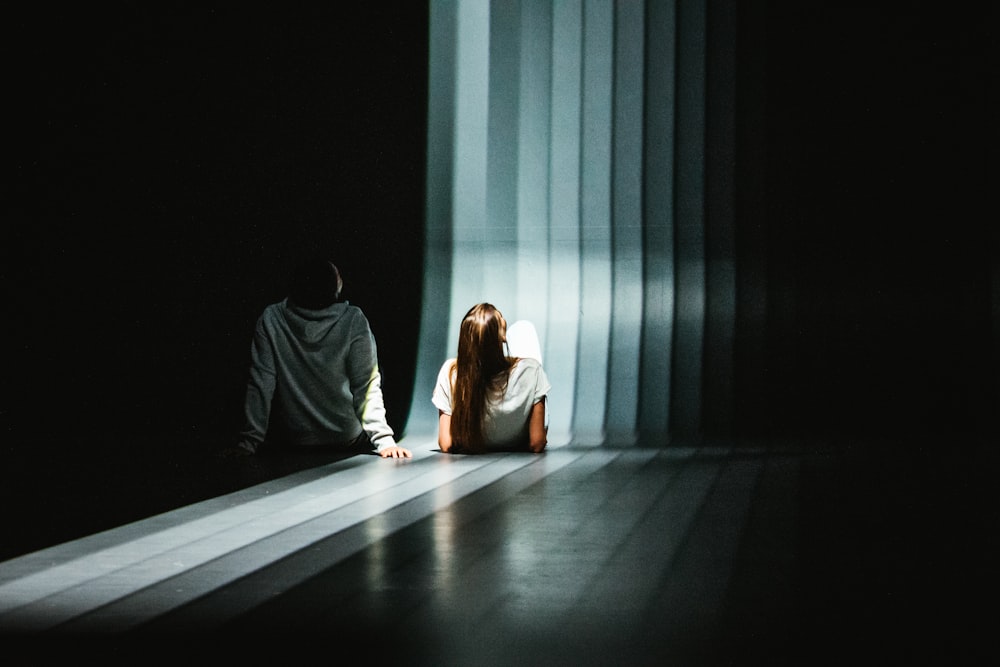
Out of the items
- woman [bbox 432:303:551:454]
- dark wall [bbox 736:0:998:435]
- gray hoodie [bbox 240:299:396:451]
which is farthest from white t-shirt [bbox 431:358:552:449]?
dark wall [bbox 736:0:998:435]

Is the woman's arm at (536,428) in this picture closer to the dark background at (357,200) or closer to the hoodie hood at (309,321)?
the hoodie hood at (309,321)

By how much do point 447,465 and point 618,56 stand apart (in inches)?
136

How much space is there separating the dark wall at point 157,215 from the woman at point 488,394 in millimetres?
1852

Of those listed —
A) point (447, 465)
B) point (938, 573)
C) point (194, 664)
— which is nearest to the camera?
point (194, 664)

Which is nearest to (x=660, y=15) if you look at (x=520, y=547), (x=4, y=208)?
(x=4, y=208)

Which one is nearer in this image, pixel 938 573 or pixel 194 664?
pixel 194 664

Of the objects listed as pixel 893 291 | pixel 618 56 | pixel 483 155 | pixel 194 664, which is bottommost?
pixel 194 664

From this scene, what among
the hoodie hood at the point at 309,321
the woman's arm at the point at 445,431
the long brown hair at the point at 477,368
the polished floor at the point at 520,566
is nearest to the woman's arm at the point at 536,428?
the long brown hair at the point at 477,368

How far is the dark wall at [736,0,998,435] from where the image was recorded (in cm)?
706

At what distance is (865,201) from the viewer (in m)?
7.15

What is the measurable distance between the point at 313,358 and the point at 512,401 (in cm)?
88

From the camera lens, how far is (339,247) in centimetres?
688

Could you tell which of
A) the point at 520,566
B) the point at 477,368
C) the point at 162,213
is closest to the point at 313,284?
the point at 477,368

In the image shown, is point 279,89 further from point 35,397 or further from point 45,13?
point 35,397
